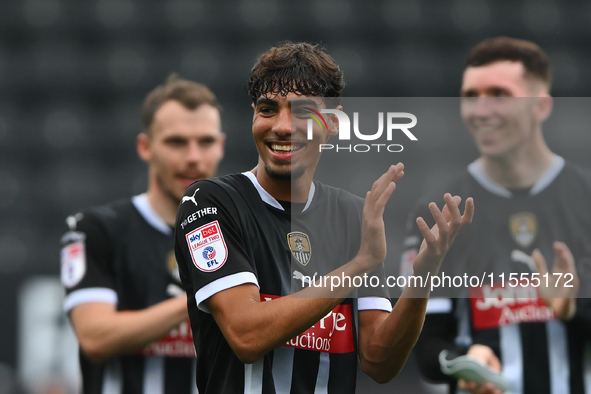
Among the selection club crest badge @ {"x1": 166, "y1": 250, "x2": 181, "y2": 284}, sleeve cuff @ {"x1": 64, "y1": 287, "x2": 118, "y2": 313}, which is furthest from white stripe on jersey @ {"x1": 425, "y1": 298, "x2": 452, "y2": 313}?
sleeve cuff @ {"x1": 64, "y1": 287, "x2": 118, "y2": 313}

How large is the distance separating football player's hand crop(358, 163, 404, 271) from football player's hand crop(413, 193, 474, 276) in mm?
98

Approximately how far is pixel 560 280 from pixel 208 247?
127 centimetres

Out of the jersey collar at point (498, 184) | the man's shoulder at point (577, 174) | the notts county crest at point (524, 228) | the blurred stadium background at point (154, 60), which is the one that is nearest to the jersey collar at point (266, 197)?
the jersey collar at point (498, 184)

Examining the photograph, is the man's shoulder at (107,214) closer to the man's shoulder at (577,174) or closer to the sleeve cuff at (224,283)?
the sleeve cuff at (224,283)

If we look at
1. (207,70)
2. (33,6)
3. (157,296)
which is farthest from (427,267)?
(33,6)

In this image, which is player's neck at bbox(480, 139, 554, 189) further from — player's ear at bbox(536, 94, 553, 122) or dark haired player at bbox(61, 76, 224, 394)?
dark haired player at bbox(61, 76, 224, 394)

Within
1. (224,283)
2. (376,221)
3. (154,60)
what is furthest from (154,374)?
(154,60)

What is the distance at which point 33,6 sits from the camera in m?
7.38

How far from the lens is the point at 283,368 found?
6.58 ft

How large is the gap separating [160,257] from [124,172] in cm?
357

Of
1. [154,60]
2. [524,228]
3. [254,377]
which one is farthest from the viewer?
→ [154,60]

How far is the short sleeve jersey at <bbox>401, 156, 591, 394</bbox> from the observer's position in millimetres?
2258

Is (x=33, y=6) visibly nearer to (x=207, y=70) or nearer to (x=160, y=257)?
(x=207, y=70)

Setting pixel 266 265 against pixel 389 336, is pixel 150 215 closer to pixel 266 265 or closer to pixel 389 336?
pixel 266 265
